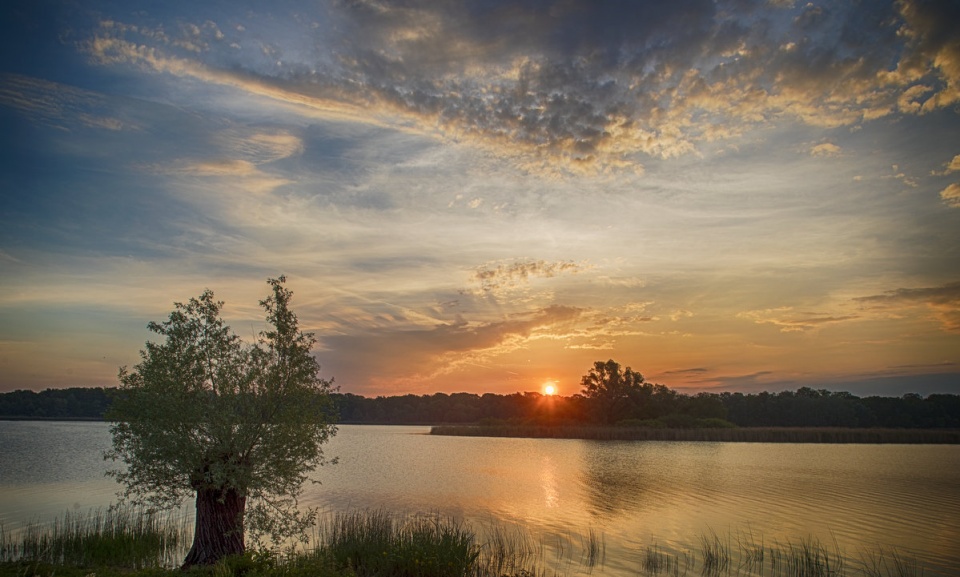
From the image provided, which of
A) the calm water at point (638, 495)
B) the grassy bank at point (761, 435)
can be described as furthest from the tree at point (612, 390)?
the calm water at point (638, 495)

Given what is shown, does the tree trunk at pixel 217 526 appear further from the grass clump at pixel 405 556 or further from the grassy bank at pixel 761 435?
the grassy bank at pixel 761 435

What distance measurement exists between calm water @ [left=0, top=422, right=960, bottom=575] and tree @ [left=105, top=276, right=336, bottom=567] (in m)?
9.64

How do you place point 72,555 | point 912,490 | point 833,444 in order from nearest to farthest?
point 72,555 < point 912,490 < point 833,444

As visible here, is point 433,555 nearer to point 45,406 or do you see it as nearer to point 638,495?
point 638,495

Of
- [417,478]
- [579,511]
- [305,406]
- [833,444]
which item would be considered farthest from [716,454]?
[305,406]

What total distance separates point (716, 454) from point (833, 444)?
91.0ft

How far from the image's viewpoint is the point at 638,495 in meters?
37.0

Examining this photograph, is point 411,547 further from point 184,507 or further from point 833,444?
point 833,444

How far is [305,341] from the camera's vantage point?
59.0ft

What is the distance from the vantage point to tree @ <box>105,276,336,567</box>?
1587 cm

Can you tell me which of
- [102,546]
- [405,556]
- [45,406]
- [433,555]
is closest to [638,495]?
[433,555]

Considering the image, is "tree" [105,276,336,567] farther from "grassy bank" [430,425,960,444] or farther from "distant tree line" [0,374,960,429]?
"distant tree line" [0,374,960,429]

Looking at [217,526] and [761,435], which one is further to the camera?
[761,435]

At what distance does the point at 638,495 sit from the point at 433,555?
23434 millimetres
